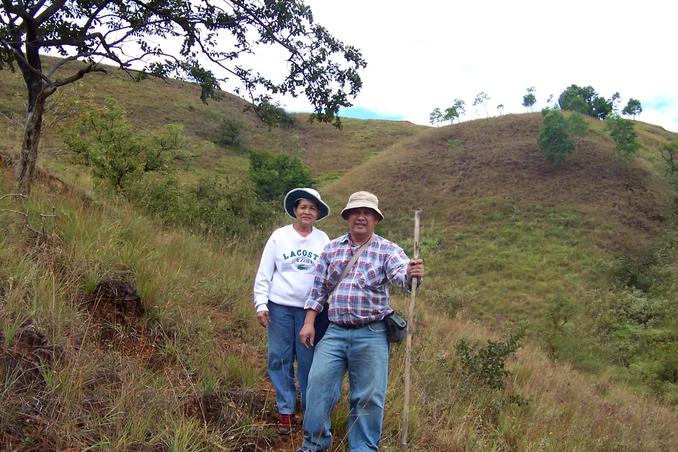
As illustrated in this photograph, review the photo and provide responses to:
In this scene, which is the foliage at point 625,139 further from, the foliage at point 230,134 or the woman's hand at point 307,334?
the woman's hand at point 307,334

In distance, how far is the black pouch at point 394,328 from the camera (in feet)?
9.73

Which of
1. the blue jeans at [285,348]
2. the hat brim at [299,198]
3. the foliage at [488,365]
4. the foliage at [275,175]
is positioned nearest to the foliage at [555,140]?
the foliage at [275,175]

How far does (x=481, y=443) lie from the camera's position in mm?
3715

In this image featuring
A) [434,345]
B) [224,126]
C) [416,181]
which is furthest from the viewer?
[224,126]

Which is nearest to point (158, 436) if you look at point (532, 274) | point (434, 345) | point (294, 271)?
point (294, 271)

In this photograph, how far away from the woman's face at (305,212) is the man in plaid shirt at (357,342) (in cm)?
46

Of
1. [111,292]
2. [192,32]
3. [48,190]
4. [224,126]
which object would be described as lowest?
[111,292]

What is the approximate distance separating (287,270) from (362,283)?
0.67m

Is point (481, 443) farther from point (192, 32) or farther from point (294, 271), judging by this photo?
point (192, 32)

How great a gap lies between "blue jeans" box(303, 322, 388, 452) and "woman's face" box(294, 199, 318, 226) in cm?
86

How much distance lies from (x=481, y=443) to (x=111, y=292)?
3136mm

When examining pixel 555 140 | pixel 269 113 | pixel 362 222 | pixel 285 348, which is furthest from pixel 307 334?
pixel 555 140

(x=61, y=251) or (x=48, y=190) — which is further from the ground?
(x=48, y=190)

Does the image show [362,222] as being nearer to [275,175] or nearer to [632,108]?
[275,175]
